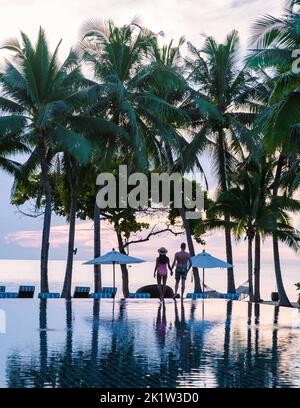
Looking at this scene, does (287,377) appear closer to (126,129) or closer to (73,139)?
(73,139)

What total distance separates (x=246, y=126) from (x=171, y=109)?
6971 millimetres

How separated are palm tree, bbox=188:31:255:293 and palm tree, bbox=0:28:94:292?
313 inches

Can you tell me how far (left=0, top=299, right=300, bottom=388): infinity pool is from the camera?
12062 millimetres

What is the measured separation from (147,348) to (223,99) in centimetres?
2667

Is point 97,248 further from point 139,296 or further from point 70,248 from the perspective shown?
point 139,296

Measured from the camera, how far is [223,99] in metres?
40.9

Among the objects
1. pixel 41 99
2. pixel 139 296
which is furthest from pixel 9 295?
pixel 41 99

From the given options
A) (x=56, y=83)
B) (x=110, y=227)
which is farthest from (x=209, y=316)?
(x=110, y=227)

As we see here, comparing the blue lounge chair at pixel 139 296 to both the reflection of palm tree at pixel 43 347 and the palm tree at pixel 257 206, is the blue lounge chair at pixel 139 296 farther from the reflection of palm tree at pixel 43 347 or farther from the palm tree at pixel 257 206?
the reflection of palm tree at pixel 43 347

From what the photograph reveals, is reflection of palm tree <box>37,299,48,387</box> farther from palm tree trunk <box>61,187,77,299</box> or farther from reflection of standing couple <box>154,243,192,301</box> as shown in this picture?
palm tree trunk <box>61,187,77,299</box>

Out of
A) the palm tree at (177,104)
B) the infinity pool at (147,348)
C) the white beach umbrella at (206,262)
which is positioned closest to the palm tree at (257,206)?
the palm tree at (177,104)

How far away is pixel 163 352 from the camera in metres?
15.0

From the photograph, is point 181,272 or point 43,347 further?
point 181,272

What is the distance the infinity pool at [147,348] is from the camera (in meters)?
12.1
